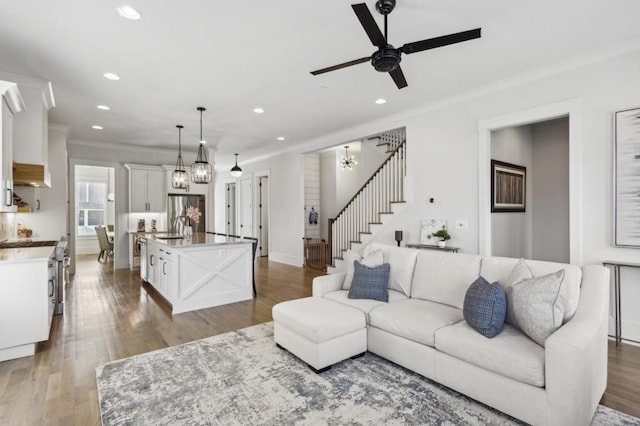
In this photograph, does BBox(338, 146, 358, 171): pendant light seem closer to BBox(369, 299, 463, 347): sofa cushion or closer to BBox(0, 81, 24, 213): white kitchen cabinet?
BBox(369, 299, 463, 347): sofa cushion

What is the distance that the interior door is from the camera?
980 cm

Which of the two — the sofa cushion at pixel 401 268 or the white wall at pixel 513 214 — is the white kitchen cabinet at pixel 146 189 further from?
the white wall at pixel 513 214

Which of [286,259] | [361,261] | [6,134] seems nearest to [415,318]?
[361,261]

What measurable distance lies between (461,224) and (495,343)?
2665 millimetres

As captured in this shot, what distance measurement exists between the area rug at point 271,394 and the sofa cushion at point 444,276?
0.74 meters

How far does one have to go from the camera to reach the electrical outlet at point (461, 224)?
4484mm

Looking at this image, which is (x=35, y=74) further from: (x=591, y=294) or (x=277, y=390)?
(x=591, y=294)

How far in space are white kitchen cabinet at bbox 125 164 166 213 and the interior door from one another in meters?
2.56

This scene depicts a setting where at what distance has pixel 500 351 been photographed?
2.03 m

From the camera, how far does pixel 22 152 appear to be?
3.90 m

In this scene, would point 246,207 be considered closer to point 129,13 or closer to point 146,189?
point 146,189

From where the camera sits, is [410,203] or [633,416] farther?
[410,203]

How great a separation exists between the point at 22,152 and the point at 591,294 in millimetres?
5822

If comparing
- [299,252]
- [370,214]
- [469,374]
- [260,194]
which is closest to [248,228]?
[260,194]
